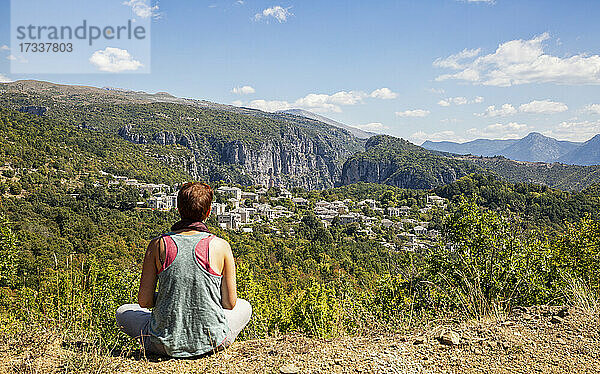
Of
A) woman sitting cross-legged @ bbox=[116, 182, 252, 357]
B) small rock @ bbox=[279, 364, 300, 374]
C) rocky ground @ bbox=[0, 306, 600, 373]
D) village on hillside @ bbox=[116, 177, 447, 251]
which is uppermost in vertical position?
woman sitting cross-legged @ bbox=[116, 182, 252, 357]

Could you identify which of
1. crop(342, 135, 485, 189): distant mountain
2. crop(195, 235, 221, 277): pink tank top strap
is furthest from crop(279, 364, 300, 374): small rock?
crop(342, 135, 485, 189): distant mountain

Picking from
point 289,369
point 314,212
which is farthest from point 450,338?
point 314,212

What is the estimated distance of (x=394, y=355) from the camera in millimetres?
2402

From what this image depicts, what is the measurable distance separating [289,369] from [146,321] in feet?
3.15

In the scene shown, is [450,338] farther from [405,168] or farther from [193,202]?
[405,168]

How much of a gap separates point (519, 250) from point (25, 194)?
3409 centimetres

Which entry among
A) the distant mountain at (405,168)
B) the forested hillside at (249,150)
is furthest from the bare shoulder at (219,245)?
the distant mountain at (405,168)

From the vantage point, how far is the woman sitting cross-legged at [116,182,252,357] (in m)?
2.18

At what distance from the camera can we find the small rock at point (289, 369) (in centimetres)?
212

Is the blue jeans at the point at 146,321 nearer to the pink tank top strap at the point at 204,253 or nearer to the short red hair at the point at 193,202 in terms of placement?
the pink tank top strap at the point at 204,253

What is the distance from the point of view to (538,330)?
9.19 feet

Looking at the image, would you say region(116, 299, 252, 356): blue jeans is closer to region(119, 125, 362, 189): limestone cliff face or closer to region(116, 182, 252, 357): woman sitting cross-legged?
region(116, 182, 252, 357): woman sitting cross-legged

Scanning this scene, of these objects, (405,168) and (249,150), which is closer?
(405,168)

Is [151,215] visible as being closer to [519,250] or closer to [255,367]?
[519,250]
